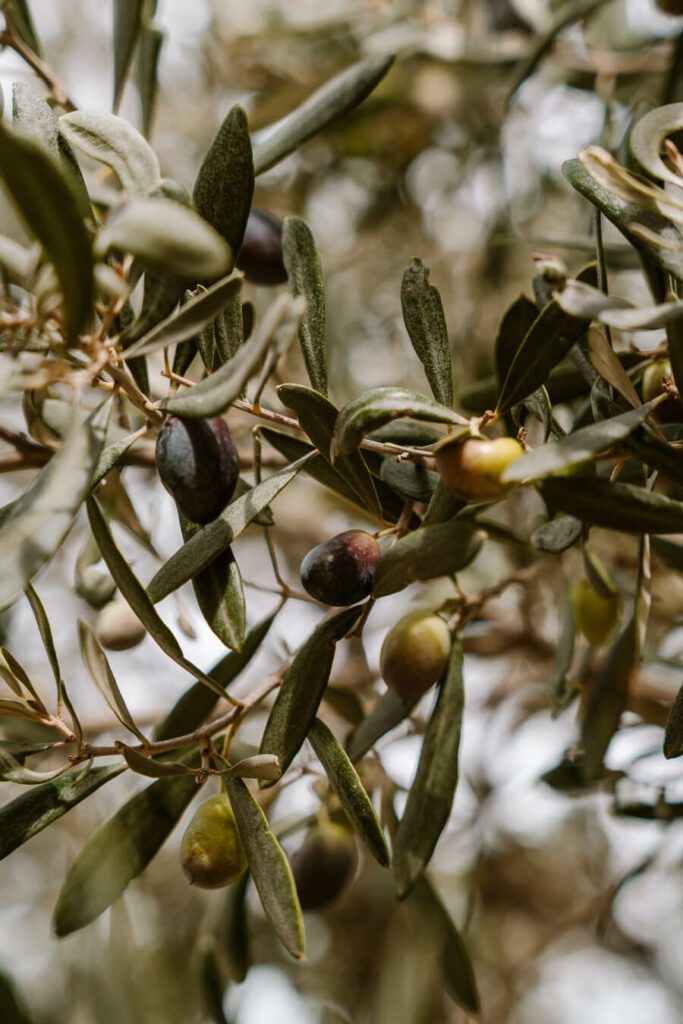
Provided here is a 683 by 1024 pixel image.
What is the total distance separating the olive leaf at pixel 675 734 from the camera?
27.7 inches

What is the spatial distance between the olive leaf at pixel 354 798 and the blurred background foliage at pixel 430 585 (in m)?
0.64

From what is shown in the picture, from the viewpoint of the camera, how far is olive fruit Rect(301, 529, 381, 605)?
2.24 feet

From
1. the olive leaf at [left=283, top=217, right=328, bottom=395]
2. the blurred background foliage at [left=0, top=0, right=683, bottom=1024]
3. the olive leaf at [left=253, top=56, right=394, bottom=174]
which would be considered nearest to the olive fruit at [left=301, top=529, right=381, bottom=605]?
the olive leaf at [left=283, top=217, right=328, bottom=395]

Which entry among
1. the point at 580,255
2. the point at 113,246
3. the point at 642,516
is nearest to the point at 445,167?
the point at 580,255

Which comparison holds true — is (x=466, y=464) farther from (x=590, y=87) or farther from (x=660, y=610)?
(x=590, y=87)

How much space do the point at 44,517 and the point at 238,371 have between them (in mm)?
137

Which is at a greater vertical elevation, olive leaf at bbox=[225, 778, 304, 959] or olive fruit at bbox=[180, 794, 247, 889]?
olive leaf at bbox=[225, 778, 304, 959]

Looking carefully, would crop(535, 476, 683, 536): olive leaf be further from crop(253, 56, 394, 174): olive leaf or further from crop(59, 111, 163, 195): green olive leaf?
crop(253, 56, 394, 174): olive leaf

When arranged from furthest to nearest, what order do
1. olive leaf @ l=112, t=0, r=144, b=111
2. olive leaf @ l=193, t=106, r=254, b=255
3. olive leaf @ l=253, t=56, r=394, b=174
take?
olive leaf @ l=112, t=0, r=144, b=111 → olive leaf @ l=253, t=56, r=394, b=174 → olive leaf @ l=193, t=106, r=254, b=255

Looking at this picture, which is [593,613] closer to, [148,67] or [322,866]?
[322,866]

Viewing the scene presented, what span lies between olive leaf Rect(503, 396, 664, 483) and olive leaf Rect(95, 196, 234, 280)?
19 centimetres

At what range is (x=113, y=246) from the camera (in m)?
0.45

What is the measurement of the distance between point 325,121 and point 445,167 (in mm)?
1144

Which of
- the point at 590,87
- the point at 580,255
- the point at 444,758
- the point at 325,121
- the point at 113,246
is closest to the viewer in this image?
the point at 113,246
